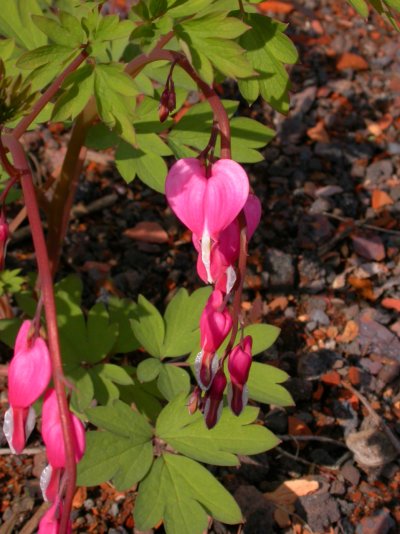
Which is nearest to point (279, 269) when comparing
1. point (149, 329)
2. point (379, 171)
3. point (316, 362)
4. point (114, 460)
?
point (316, 362)

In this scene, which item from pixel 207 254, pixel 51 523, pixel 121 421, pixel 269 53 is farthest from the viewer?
pixel 121 421

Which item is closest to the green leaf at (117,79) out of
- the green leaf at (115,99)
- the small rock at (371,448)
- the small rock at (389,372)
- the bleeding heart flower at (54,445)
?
the green leaf at (115,99)

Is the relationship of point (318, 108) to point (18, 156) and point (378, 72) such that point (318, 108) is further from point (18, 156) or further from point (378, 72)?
point (18, 156)

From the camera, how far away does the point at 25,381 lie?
112 centimetres

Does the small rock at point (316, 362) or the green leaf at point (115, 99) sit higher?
the green leaf at point (115, 99)

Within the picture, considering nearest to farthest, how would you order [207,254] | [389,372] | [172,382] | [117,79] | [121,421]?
[207,254]
[117,79]
[121,421]
[172,382]
[389,372]

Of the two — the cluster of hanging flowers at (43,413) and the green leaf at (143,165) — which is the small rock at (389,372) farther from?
the cluster of hanging flowers at (43,413)

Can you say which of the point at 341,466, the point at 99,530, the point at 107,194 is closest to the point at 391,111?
the point at 107,194

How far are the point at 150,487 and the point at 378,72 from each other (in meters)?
2.42

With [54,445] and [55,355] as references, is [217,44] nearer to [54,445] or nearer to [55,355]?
[55,355]

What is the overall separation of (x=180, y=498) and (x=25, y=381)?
0.67 m

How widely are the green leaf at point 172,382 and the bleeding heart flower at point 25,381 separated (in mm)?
701

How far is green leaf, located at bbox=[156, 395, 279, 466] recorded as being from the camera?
1711 millimetres

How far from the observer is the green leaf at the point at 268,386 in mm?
1799
